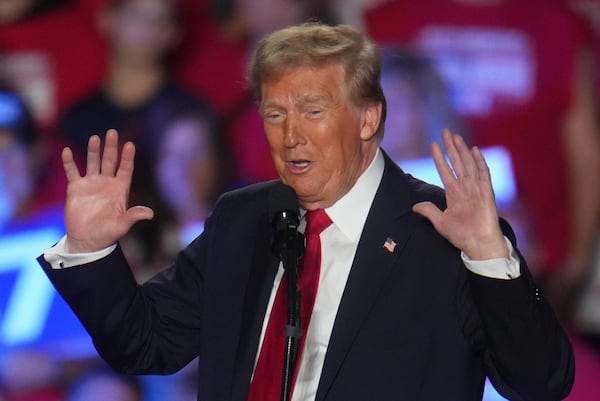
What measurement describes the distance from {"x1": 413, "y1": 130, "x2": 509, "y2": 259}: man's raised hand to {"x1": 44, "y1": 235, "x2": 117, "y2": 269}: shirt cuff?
0.68m

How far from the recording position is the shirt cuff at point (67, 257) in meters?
2.29

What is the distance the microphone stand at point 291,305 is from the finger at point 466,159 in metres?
0.36

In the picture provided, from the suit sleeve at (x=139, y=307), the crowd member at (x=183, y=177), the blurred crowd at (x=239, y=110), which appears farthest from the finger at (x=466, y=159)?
the crowd member at (x=183, y=177)

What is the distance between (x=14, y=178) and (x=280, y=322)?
2831mm

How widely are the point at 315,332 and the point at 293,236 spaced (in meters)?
0.26

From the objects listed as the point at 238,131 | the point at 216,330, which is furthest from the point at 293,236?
the point at 238,131

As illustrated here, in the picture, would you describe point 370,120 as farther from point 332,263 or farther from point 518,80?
point 518,80

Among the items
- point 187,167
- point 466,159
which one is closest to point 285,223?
point 466,159

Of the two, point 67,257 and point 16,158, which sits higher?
point 67,257

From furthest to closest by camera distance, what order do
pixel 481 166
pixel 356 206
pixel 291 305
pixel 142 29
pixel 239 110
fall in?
1. pixel 142 29
2. pixel 239 110
3. pixel 356 206
4. pixel 481 166
5. pixel 291 305

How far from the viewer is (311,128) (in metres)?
2.32

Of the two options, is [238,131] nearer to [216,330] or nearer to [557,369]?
[216,330]

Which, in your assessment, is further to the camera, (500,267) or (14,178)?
(14,178)

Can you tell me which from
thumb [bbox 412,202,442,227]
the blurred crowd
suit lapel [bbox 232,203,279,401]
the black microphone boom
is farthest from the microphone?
the blurred crowd
